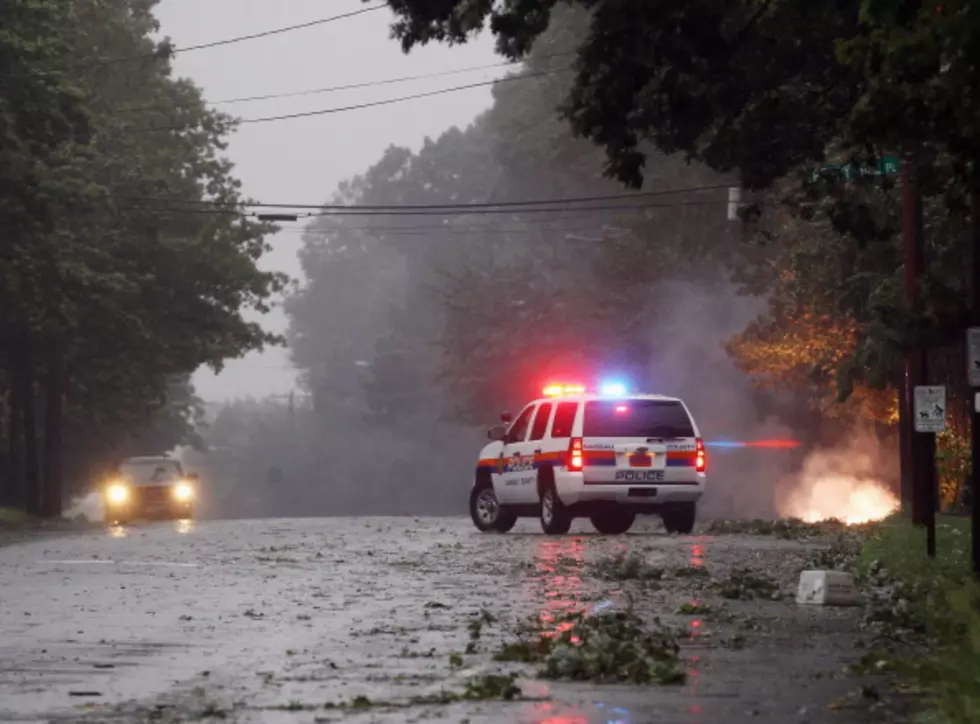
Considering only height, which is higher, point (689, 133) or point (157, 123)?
point (157, 123)

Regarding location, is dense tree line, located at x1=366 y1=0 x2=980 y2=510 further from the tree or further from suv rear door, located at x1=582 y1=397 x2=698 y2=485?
suv rear door, located at x1=582 y1=397 x2=698 y2=485

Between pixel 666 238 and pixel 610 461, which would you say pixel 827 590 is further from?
pixel 666 238

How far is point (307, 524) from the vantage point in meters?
37.0

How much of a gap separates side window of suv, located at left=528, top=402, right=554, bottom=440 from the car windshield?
21397mm

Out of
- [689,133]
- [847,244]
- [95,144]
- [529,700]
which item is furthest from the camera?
[95,144]

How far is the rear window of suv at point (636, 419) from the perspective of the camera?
3027 centimetres

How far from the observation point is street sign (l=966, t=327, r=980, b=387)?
1903 cm

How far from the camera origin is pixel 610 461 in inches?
1179

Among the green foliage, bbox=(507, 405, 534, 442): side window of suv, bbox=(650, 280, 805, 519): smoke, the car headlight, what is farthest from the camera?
bbox=(650, 280, 805, 519): smoke

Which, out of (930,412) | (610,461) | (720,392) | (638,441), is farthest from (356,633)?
(720,392)

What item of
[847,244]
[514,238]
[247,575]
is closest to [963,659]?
[247,575]

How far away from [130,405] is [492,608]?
4635 centimetres

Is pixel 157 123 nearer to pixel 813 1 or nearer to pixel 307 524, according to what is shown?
pixel 307 524

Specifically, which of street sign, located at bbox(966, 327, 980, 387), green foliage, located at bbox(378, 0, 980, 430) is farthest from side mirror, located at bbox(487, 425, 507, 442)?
street sign, located at bbox(966, 327, 980, 387)
